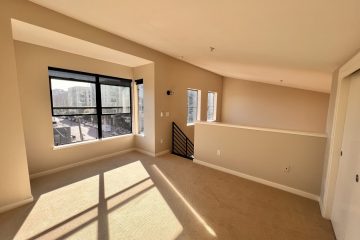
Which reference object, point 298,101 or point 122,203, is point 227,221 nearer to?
point 122,203

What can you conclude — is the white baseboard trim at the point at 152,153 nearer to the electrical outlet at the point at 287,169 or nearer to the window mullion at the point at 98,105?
the window mullion at the point at 98,105

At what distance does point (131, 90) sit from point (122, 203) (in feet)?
10.1

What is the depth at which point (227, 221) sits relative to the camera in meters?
2.01

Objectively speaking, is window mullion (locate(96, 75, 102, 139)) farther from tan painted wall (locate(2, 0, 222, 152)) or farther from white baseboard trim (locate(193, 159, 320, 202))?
white baseboard trim (locate(193, 159, 320, 202))

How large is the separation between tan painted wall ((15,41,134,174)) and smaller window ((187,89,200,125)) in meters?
3.17

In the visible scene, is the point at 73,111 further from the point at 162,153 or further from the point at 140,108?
the point at 162,153

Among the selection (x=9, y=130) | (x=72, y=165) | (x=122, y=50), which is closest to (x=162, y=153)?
(x=72, y=165)

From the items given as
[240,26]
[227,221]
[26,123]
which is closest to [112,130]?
[26,123]

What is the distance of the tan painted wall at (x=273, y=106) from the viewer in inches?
214

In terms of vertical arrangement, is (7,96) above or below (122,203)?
above

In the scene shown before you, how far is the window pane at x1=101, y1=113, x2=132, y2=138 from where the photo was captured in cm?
411

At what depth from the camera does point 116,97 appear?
14.1 feet

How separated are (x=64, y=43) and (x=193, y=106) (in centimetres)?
398

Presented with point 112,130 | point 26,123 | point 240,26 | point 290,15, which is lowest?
point 112,130
